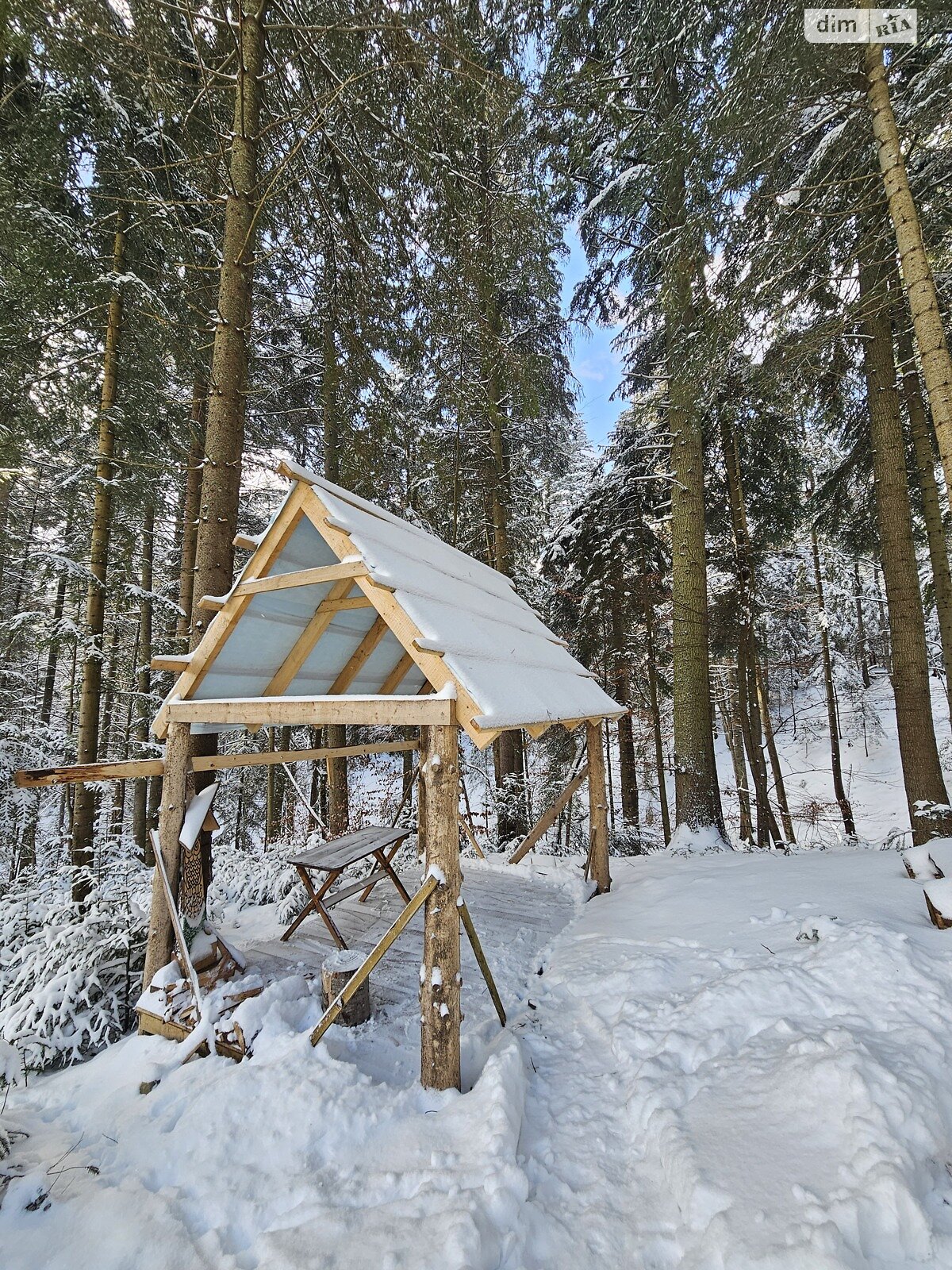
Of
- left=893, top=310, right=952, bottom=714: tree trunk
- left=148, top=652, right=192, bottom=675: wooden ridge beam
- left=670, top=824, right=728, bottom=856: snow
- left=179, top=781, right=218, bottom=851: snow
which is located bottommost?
left=670, top=824, right=728, bottom=856: snow

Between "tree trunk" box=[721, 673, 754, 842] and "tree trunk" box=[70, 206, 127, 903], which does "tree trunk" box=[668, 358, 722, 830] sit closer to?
"tree trunk" box=[721, 673, 754, 842]

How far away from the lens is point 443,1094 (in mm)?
2477

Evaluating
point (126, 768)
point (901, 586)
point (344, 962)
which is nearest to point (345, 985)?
point (344, 962)

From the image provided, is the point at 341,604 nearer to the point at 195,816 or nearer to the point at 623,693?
the point at 195,816

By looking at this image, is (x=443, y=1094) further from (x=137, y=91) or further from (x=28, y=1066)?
(x=137, y=91)

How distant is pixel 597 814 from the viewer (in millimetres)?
5309

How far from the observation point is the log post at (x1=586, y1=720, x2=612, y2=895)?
17.3 ft

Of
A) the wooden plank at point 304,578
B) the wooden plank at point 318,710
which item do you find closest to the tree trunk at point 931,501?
the wooden plank at point 318,710

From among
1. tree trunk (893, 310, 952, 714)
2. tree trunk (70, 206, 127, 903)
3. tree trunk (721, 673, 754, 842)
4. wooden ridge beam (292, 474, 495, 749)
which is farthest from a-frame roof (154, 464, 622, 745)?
tree trunk (721, 673, 754, 842)

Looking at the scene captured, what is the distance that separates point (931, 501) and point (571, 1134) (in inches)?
279

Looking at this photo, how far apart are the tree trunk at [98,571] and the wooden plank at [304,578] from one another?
3.06 metres

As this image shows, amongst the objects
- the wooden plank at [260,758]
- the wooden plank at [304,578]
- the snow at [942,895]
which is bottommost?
the snow at [942,895]

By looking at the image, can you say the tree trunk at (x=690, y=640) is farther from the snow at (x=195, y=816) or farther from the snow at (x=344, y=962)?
the snow at (x=195, y=816)

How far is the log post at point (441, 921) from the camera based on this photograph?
2.56 metres
